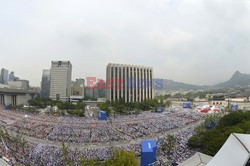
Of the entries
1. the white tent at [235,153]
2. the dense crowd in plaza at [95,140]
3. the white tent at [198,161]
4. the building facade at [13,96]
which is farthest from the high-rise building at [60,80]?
the white tent at [235,153]

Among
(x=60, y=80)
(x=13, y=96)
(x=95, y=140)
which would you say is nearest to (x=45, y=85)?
(x=60, y=80)

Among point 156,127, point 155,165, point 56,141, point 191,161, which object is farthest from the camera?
point 156,127

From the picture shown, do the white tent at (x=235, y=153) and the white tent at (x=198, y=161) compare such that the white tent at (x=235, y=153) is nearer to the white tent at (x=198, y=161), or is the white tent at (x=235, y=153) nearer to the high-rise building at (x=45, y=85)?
the white tent at (x=198, y=161)

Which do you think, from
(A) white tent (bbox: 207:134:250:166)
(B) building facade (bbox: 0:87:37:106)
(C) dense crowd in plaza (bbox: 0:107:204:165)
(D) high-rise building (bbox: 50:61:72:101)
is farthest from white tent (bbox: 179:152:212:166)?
(D) high-rise building (bbox: 50:61:72:101)

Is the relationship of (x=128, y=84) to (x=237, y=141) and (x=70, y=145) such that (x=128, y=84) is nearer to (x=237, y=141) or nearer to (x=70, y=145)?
(x=70, y=145)

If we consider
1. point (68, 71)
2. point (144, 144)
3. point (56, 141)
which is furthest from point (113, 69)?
point (144, 144)
